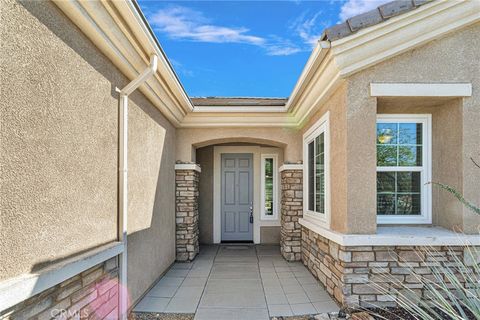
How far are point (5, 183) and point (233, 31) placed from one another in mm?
8161

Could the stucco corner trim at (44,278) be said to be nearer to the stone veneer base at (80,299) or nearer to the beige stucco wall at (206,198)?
the stone veneer base at (80,299)

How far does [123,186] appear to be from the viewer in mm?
3561

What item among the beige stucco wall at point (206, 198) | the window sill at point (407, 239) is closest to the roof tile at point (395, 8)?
the window sill at point (407, 239)

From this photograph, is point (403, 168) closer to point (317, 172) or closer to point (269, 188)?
point (317, 172)

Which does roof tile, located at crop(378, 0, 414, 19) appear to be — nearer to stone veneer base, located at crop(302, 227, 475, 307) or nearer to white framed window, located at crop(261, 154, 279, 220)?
stone veneer base, located at crop(302, 227, 475, 307)

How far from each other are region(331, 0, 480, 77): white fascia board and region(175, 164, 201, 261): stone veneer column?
13.5ft

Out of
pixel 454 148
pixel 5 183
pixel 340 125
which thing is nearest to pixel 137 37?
pixel 5 183

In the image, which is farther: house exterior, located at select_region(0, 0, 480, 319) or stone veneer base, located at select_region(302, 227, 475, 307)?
stone veneer base, located at select_region(302, 227, 475, 307)

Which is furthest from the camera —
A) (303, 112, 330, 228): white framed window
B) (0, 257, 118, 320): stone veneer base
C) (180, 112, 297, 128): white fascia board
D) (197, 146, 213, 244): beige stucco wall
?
(197, 146, 213, 244): beige stucco wall

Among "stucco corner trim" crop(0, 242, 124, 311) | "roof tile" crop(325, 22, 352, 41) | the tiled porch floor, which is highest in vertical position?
"roof tile" crop(325, 22, 352, 41)

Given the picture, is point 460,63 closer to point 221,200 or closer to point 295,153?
point 295,153

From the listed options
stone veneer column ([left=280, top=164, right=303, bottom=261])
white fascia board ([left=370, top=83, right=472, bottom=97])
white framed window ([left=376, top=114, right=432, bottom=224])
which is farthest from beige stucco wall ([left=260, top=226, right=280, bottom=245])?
white fascia board ([left=370, top=83, right=472, bottom=97])

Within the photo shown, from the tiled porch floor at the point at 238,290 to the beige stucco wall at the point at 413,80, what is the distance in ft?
4.85

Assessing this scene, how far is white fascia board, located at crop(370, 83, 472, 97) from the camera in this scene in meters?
3.94
